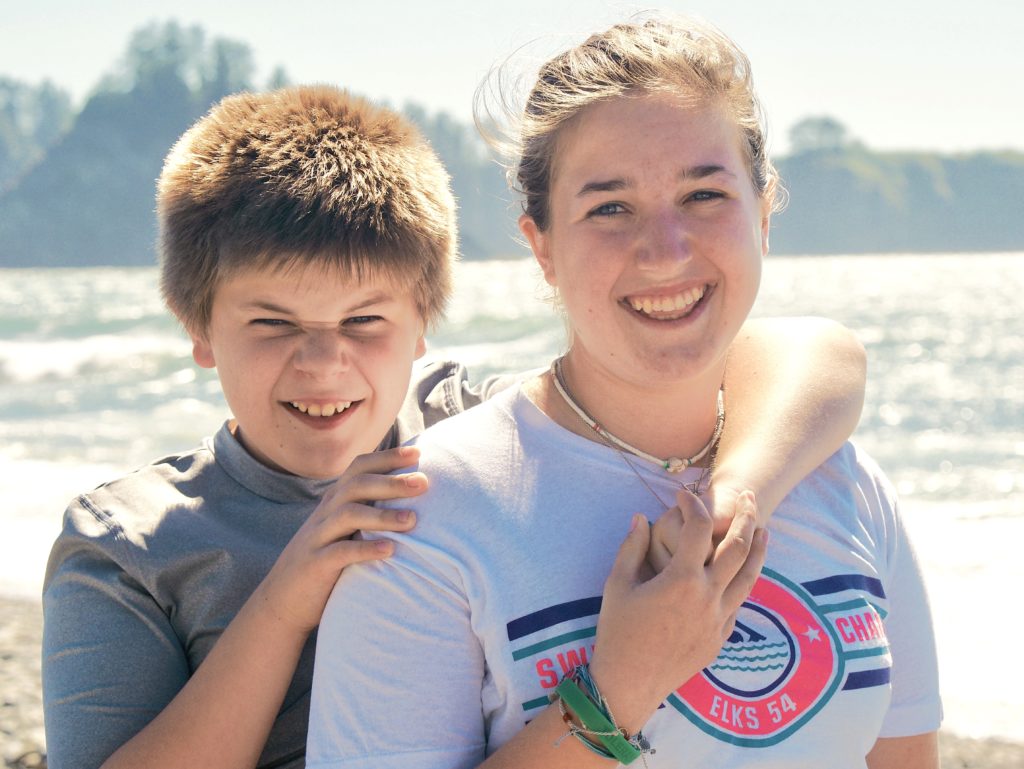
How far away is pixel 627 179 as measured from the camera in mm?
2051

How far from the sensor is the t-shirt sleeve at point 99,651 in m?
2.29

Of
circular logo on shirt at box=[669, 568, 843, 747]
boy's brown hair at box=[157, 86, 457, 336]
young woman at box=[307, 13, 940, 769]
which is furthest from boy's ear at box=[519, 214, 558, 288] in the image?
circular logo on shirt at box=[669, 568, 843, 747]

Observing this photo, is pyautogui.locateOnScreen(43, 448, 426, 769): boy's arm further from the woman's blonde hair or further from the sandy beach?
the sandy beach

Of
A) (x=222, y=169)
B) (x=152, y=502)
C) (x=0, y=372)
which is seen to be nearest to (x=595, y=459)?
(x=152, y=502)

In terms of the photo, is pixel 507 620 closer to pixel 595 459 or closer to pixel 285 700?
pixel 595 459

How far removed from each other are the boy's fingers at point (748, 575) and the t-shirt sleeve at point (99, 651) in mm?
1211

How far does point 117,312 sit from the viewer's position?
116 ft

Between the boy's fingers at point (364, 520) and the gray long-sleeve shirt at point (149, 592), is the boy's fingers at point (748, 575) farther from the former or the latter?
the gray long-sleeve shirt at point (149, 592)

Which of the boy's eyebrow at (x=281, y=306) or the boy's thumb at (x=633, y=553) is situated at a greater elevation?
the boy's eyebrow at (x=281, y=306)

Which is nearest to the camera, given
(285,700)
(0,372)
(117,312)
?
(285,700)

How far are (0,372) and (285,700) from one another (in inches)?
934

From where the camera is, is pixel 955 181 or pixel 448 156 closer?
pixel 448 156

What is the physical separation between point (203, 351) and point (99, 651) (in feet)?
2.60

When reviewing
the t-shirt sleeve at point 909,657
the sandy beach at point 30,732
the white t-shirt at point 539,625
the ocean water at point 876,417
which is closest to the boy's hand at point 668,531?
the white t-shirt at point 539,625
